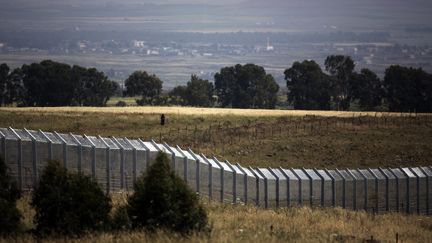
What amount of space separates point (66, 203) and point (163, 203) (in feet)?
7.24

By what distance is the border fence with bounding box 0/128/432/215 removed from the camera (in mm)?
33438

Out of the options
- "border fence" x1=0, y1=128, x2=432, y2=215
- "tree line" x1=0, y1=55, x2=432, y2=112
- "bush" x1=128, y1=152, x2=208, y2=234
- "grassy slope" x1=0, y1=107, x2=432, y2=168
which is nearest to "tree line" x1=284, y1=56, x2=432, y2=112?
"tree line" x1=0, y1=55, x2=432, y2=112

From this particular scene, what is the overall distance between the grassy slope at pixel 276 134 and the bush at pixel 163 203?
41.1m

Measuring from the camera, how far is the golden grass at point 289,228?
21.3 metres

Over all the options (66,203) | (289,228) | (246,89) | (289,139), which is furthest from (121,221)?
(246,89)

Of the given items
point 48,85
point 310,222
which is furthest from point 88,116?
point 48,85

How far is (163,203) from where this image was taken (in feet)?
73.0

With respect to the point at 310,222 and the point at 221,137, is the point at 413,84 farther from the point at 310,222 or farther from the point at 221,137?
the point at 310,222

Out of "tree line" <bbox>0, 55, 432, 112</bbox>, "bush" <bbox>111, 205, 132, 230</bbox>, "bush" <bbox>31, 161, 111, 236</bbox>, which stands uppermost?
"bush" <bbox>31, 161, 111, 236</bbox>

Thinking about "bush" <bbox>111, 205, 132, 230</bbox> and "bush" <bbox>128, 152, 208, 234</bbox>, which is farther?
"bush" <bbox>111, 205, 132, 230</bbox>

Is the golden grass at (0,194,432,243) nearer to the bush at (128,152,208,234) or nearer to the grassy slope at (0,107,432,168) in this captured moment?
the bush at (128,152,208,234)

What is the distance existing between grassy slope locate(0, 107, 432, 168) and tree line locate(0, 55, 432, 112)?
7688 centimetres

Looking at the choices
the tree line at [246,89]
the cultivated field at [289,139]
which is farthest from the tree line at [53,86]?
the cultivated field at [289,139]

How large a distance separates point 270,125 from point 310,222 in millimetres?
55802
